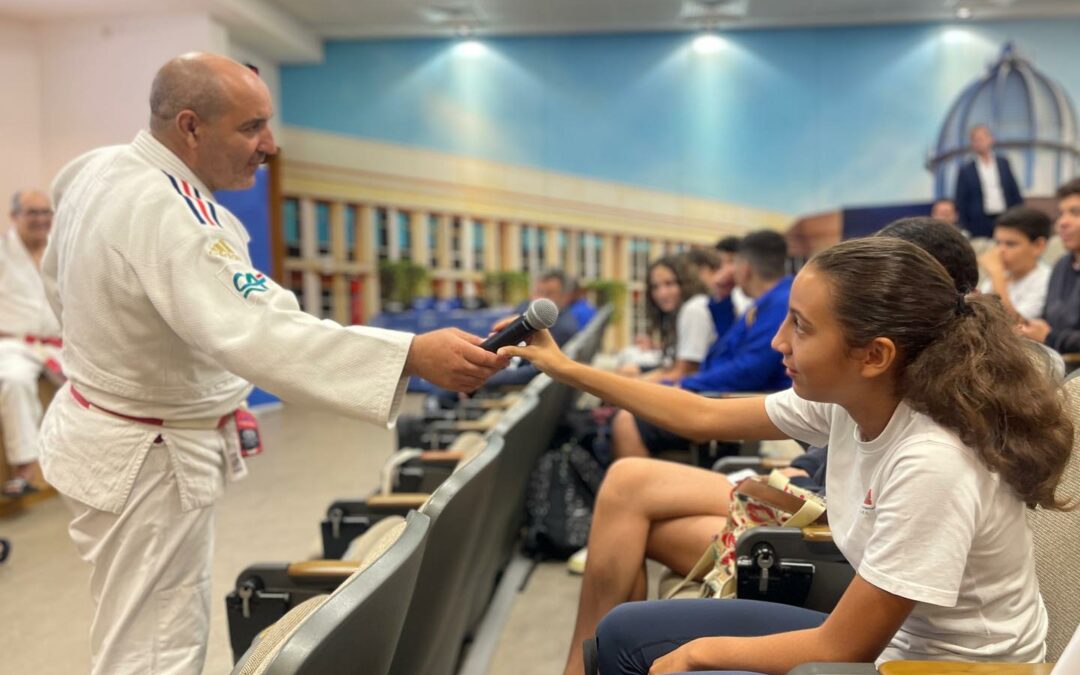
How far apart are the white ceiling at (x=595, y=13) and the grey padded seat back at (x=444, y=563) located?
7.58 m

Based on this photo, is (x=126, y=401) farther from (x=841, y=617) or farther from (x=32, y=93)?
(x=32, y=93)

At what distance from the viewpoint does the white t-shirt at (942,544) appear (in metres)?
1.02

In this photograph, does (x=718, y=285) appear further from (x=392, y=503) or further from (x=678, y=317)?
(x=392, y=503)

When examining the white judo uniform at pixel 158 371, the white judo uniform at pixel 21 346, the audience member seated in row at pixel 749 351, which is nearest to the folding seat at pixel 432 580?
the white judo uniform at pixel 158 371

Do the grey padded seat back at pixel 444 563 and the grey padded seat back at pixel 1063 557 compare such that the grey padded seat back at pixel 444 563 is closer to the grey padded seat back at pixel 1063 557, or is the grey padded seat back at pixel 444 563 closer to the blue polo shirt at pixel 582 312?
the grey padded seat back at pixel 1063 557

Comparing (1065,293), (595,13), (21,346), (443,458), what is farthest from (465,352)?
(595,13)

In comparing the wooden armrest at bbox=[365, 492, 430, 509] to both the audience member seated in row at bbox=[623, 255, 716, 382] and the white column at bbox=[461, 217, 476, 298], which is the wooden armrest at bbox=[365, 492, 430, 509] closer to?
the audience member seated in row at bbox=[623, 255, 716, 382]

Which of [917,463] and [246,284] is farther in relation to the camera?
[246,284]

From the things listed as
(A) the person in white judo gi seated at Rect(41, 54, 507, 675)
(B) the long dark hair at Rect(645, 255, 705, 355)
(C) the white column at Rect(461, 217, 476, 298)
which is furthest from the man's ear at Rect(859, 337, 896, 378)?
(C) the white column at Rect(461, 217, 476, 298)

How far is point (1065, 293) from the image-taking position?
11.5 ft

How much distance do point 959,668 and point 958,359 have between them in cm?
40

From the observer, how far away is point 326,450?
5633 millimetres

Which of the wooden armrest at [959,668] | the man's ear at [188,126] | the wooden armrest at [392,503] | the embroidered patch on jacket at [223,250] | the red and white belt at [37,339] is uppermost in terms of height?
the man's ear at [188,126]

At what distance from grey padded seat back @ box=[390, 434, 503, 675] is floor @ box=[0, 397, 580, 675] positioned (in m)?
0.96
